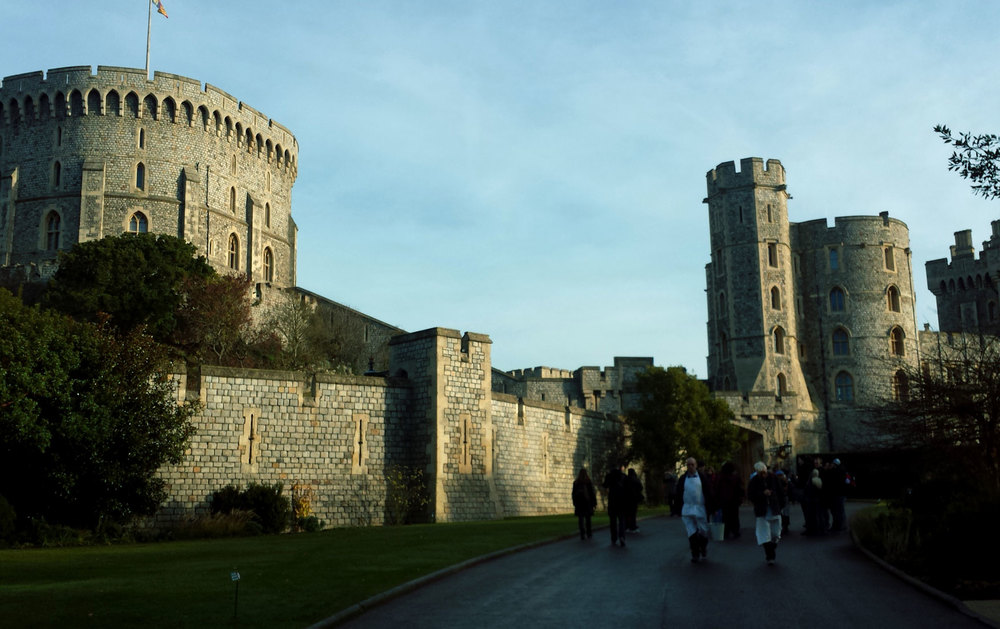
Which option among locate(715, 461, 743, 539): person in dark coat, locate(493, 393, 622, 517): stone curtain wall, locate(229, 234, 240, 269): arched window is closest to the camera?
locate(715, 461, 743, 539): person in dark coat

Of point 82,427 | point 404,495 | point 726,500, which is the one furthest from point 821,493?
point 82,427

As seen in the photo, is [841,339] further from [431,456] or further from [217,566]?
[217,566]

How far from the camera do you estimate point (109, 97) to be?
53469 mm

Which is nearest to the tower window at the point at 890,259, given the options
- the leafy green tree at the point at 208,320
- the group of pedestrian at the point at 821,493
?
the leafy green tree at the point at 208,320

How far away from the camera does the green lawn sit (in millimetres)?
10391

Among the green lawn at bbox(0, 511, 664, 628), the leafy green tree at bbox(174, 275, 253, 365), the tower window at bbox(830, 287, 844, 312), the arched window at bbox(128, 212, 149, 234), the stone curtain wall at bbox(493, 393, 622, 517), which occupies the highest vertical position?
Answer: the arched window at bbox(128, 212, 149, 234)

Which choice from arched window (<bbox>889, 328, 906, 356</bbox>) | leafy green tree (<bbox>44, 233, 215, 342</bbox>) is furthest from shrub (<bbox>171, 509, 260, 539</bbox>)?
arched window (<bbox>889, 328, 906, 356</bbox>)

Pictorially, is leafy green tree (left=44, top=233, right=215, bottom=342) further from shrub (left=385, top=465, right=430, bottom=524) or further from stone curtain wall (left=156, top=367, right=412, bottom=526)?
shrub (left=385, top=465, right=430, bottom=524)

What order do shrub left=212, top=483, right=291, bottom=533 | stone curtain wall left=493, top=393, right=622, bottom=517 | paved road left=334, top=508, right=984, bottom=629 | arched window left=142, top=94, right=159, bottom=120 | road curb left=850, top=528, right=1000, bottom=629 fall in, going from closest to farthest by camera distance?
road curb left=850, top=528, right=1000, bottom=629 < paved road left=334, top=508, right=984, bottom=629 < shrub left=212, top=483, right=291, bottom=533 < stone curtain wall left=493, top=393, right=622, bottom=517 < arched window left=142, top=94, right=159, bottom=120

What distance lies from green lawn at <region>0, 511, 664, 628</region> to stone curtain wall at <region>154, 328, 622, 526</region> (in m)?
3.99

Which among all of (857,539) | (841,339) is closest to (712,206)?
(841,339)

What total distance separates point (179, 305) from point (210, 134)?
61.0 ft

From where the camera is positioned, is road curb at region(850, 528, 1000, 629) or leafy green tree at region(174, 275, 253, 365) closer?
road curb at region(850, 528, 1000, 629)

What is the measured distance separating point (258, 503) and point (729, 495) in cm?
1207
